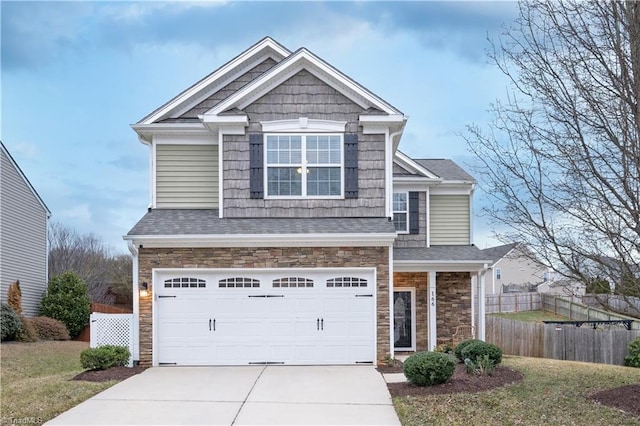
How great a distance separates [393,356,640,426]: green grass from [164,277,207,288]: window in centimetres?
583

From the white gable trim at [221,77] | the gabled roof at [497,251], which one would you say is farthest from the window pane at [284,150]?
the gabled roof at [497,251]

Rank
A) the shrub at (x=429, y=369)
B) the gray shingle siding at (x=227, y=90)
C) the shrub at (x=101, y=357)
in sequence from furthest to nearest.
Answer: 1. the gray shingle siding at (x=227, y=90)
2. the shrub at (x=101, y=357)
3. the shrub at (x=429, y=369)

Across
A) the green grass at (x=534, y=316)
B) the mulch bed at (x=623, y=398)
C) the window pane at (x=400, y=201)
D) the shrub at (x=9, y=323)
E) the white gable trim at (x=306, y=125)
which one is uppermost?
the white gable trim at (x=306, y=125)

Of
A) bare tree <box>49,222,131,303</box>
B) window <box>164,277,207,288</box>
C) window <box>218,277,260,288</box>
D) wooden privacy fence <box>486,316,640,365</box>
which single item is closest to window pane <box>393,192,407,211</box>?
window <box>218,277,260,288</box>

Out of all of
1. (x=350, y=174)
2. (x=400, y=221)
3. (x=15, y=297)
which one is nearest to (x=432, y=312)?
(x=400, y=221)

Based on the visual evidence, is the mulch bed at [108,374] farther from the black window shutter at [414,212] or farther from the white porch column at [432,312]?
the black window shutter at [414,212]

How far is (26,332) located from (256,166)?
41.0 ft

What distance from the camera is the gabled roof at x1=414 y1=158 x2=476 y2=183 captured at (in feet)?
61.5

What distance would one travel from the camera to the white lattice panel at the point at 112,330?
1380 cm

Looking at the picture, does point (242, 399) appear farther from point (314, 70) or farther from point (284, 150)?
point (314, 70)

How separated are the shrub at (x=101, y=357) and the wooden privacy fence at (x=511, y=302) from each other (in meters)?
24.8

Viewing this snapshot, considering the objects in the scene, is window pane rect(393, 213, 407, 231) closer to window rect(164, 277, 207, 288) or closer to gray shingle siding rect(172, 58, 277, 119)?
gray shingle siding rect(172, 58, 277, 119)

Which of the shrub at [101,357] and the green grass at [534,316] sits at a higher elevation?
the shrub at [101,357]

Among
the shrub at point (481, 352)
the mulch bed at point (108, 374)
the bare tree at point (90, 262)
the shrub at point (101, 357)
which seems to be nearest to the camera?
the mulch bed at point (108, 374)
